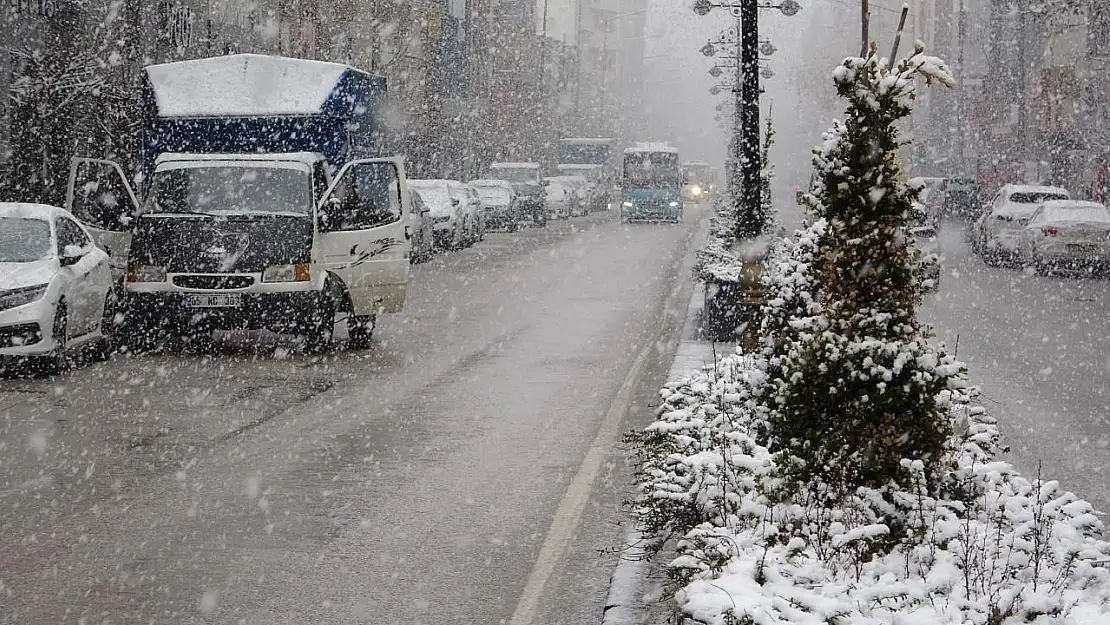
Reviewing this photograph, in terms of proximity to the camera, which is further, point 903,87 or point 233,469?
point 233,469

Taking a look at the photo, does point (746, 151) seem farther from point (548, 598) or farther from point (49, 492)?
point (548, 598)

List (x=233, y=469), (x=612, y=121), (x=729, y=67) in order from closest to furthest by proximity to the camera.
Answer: (x=233, y=469), (x=729, y=67), (x=612, y=121)

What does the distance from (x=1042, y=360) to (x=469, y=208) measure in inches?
937

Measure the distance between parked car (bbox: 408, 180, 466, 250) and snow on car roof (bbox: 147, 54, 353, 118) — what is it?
16319mm

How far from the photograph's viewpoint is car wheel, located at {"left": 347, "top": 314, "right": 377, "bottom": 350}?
1650 cm

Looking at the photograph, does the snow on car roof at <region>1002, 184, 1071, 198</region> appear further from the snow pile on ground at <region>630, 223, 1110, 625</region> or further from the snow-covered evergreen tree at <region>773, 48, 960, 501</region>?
the snow-covered evergreen tree at <region>773, 48, 960, 501</region>

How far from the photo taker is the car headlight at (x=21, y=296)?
13.6 meters

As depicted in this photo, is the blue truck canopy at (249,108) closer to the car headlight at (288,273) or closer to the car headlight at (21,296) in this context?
the car headlight at (288,273)

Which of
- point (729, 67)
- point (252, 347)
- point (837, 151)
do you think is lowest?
point (252, 347)

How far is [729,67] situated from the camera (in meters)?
54.6

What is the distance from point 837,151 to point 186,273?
997 centimetres

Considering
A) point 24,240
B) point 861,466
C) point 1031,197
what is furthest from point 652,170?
point 861,466

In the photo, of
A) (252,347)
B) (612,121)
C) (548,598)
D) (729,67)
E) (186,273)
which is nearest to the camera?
(548,598)

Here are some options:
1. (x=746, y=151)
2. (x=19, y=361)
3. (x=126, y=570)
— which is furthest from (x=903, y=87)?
(x=746, y=151)
